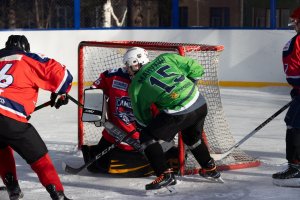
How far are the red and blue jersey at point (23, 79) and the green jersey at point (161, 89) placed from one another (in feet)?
1.47

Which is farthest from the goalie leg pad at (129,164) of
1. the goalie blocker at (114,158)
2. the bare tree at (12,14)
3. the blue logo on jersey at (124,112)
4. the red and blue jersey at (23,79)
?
the bare tree at (12,14)

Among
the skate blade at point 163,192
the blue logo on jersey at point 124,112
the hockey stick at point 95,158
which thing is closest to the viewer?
the skate blade at point 163,192

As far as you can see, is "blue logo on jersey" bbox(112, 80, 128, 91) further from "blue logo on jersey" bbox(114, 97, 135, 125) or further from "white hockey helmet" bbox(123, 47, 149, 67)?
"white hockey helmet" bbox(123, 47, 149, 67)

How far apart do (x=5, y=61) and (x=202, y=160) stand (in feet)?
4.18

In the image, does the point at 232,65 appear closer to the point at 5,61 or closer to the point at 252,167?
the point at 252,167

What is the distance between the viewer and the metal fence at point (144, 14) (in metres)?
→ 9.55

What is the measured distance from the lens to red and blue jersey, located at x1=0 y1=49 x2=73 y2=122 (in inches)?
141

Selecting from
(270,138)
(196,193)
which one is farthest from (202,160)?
(270,138)

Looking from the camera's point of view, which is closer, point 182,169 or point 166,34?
point 182,169

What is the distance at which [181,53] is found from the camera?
444 cm

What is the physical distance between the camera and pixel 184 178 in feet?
14.5

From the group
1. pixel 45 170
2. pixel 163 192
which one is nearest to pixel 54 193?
pixel 45 170

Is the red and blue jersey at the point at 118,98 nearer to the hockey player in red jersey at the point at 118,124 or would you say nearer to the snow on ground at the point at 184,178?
the hockey player in red jersey at the point at 118,124

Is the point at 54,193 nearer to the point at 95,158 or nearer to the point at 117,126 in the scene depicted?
the point at 95,158
